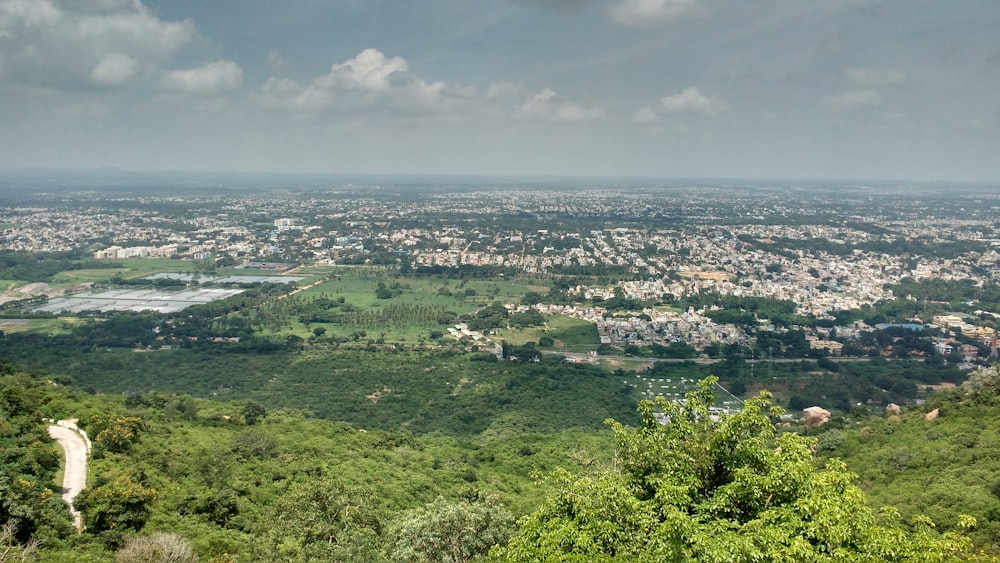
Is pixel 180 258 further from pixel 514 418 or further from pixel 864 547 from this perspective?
pixel 864 547

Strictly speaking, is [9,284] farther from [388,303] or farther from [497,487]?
[497,487]

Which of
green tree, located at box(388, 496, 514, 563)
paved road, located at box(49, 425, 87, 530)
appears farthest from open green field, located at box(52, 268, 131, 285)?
green tree, located at box(388, 496, 514, 563)

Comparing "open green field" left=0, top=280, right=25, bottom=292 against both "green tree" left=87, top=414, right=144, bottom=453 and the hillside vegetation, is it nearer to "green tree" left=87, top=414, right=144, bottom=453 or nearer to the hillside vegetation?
"green tree" left=87, top=414, right=144, bottom=453

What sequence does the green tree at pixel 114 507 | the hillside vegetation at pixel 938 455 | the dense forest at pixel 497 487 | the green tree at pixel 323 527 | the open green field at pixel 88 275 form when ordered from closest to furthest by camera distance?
the dense forest at pixel 497 487 → the green tree at pixel 323 527 → the green tree at pixel 114 507 → the hillside vegetation at pixel 938 455 → the open green field at pixel 88 275

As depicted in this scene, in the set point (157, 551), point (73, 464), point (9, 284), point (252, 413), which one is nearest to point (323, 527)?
point (157, 551)

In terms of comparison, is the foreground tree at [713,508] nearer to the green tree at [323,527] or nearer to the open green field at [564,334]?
the green tree at [323,527]

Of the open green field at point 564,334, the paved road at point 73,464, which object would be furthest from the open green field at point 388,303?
the paved road at point 73,464
